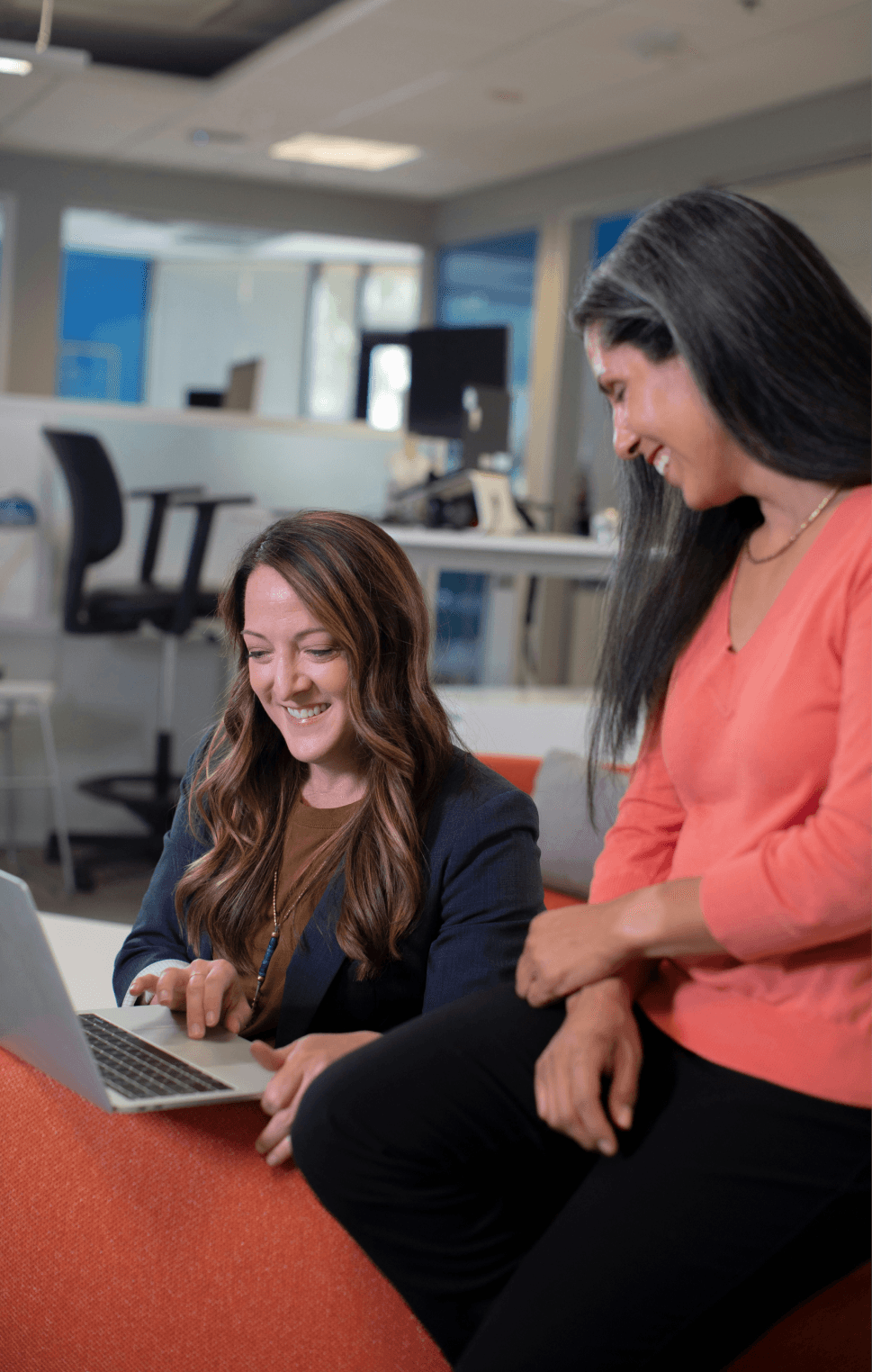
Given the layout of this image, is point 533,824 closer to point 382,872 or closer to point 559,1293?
point 382,872

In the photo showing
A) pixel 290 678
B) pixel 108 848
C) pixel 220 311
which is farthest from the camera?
pixel 220 311

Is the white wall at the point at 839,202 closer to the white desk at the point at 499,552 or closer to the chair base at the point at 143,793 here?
the white desk at the point at 499,552

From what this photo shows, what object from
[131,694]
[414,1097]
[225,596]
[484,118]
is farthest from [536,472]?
[414,1097]

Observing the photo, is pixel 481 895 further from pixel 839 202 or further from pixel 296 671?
pixel 839 202

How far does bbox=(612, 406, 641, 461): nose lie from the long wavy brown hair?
369 mm

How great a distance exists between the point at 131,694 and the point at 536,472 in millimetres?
3532

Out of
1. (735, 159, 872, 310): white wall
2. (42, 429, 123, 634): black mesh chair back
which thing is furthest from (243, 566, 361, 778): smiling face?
(735, 159, 872, 310): white wall

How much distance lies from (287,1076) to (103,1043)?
19 cm

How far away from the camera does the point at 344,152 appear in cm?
803

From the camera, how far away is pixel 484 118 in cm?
689

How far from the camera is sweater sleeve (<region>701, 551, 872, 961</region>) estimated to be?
0.92 meters

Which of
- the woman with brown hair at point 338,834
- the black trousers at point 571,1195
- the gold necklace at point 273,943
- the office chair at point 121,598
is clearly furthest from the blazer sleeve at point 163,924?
the office chair at point 121,598

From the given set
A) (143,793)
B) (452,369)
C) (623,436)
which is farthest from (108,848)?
(623,436)

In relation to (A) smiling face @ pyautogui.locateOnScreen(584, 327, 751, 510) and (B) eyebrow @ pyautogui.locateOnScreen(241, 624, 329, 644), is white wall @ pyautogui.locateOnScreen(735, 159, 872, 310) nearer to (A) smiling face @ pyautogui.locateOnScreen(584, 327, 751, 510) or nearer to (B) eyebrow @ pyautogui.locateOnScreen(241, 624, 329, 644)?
(B) eyebrow @ pyautogui.locateOnScreen(241, 624, 329, 644)
